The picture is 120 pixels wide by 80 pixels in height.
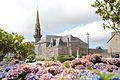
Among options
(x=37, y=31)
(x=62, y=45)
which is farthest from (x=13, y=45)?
(x=37, y=31)

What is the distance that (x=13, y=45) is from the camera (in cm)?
3769

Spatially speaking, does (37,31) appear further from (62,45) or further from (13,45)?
(13,45)

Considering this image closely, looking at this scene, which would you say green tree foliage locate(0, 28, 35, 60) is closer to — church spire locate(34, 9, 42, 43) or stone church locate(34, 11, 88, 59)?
stone church locate(34, 11, 88, 59)

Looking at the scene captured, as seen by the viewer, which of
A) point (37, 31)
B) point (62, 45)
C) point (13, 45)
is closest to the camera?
point (13, 45)

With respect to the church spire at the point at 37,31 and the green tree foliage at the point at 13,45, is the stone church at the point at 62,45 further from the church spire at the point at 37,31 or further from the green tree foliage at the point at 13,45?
the green tree foliage at the point at 13,45

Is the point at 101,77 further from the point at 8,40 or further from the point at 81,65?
the point at 8,40

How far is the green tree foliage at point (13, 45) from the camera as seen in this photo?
121ft

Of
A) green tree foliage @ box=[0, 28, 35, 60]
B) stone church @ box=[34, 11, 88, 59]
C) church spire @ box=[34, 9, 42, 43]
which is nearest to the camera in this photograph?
green tree foliage @ box=[0, 28, 35, 60]

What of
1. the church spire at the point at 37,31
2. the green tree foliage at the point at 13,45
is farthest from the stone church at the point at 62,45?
the green tree foliage at the point at 13,45

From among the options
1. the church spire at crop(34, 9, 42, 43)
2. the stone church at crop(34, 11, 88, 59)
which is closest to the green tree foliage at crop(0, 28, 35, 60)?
the stone church at crop(34, 11, 88, 59)

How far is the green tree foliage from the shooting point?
1447 inches

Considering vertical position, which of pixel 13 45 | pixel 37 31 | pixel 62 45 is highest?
pixel 37 31

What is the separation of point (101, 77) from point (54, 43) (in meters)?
114

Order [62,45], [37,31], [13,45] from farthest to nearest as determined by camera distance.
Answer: [37,31], [62,45], [13,45]
